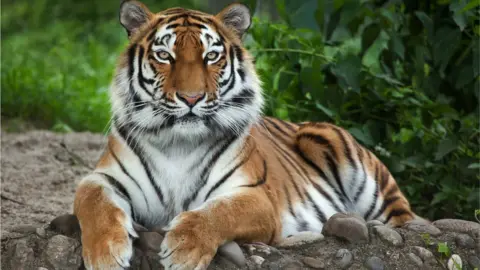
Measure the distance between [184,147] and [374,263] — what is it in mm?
958

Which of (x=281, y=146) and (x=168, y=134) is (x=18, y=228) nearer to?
(x=168, y=134)

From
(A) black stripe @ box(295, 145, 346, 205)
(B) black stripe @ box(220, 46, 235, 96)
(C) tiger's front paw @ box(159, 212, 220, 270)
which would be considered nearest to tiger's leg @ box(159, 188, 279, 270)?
(C) tiger's front paw @ box(159, 212, 220, 270)

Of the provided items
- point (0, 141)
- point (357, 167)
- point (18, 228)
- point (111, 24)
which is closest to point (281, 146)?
point (357, 167)

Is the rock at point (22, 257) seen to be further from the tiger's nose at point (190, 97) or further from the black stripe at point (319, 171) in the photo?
the black stripe at point (319, 171)

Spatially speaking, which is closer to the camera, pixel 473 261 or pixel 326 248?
pixel 326 248

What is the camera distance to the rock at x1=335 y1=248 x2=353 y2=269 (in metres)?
3.84

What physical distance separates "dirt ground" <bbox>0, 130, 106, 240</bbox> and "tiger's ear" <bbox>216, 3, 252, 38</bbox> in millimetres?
1386

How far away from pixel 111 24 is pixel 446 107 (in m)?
6.52

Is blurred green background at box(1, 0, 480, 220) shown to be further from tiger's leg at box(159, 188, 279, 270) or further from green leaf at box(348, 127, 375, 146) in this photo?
tiger's leg at box(159, 188, 279, 270)

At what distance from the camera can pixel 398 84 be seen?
5.45 m

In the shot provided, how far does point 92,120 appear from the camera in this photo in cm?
726

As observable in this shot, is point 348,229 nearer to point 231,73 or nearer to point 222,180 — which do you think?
point 222,180

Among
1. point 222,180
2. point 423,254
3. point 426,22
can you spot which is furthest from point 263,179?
point 426,22

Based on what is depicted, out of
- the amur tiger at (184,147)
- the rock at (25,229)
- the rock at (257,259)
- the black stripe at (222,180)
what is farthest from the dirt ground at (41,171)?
the rock at (257,259)
